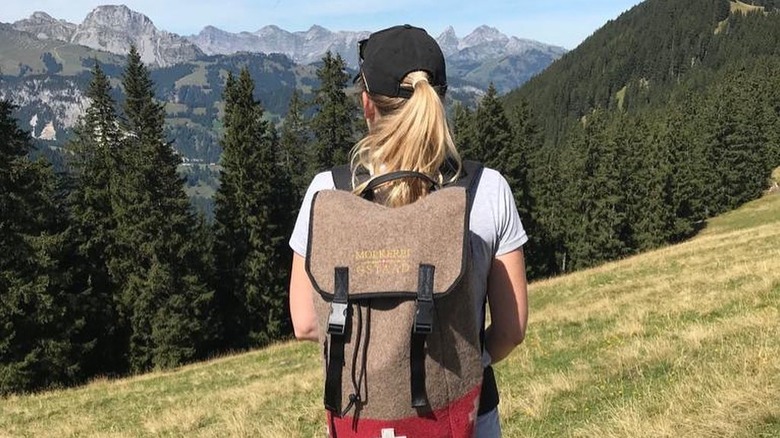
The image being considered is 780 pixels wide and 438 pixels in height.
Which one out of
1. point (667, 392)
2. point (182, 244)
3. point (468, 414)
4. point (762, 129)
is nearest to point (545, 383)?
point (667, 392)

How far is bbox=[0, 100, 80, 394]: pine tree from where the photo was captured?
2494 cm

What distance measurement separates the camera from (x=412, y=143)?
2.21 m

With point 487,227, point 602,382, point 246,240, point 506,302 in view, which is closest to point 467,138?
point 246,240

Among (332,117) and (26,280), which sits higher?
(332,117)

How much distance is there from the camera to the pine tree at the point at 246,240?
36125 millimetres

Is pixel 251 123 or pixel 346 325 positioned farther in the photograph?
pixel 251 123

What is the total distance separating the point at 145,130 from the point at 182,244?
7.49 metres

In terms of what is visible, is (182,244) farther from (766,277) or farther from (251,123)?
(766,277)

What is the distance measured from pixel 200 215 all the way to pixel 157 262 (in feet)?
37.3

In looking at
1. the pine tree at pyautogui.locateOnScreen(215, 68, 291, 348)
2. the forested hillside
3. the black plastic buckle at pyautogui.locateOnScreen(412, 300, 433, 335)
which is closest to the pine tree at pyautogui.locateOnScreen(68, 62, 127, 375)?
the pine tree at pyautogui.locateOnScreen(215, 68, 291, 348)

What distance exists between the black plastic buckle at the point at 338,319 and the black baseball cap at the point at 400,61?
87 cm

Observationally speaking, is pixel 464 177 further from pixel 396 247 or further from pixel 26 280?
pixel 26 280

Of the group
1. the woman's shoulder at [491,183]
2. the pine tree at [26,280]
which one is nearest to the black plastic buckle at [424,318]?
the woman's shoulder at [491,183]

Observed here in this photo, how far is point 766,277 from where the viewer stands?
514 inches
